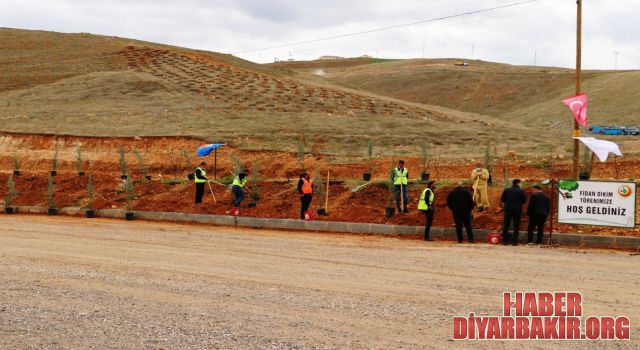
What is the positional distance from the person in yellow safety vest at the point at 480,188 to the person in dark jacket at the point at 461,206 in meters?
2.51

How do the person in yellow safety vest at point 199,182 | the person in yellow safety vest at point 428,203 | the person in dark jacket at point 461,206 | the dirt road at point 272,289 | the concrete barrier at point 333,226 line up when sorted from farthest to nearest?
1. the person in yellow safety vest at point 199,182
2. the person in yellow safety vest at point 428,203
3. the person in dark jacket at point 461,206
4. the concrete barrier at point 333,226
5. the dirt road at point 272,289

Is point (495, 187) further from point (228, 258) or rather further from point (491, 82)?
point (491, 82)

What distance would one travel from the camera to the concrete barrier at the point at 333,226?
1877 cm

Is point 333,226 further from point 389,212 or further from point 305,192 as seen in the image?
point 389,212

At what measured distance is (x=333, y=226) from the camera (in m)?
22.9

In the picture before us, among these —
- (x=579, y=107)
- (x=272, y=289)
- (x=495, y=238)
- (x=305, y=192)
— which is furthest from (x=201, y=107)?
(x=272, y=289)

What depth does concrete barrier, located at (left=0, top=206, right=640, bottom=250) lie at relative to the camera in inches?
739

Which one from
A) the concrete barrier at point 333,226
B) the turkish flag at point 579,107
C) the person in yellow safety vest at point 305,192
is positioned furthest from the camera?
the person in yellow safety vest at point 305,192

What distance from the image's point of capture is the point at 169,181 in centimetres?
3009

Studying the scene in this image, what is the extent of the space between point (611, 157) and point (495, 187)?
695 centimetres

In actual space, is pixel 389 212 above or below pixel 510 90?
below

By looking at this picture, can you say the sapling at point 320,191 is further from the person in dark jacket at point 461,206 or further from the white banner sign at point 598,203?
the white banner sign at point 598,203

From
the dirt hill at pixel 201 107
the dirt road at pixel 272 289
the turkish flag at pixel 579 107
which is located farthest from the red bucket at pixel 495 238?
the dirt hill at pixel 201 107

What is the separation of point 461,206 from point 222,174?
586 inches
